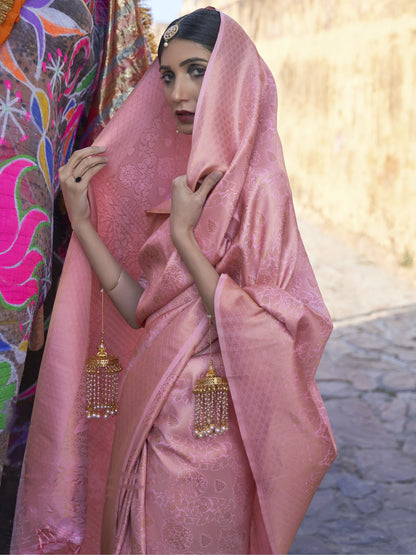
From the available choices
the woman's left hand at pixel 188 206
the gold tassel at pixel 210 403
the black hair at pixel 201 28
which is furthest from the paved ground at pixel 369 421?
the black hair at pixel 201 28

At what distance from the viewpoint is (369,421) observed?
14.5 ft

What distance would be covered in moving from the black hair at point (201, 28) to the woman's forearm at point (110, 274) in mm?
552

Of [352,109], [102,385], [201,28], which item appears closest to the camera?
[201,28]

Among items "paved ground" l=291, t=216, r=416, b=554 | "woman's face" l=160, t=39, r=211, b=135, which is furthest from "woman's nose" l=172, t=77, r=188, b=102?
"paved ground" l=291, t=216, r=416, b=554

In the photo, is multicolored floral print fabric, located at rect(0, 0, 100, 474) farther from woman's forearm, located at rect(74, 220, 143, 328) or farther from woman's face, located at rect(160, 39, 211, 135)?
woman's face, located at rect(160, 39, 211, 135)

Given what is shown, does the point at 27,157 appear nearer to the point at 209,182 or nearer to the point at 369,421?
the point at 209,182

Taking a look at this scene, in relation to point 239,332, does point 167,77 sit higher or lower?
higher

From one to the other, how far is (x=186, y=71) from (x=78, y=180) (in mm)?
414

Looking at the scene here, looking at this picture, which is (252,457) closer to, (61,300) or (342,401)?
(61,300)

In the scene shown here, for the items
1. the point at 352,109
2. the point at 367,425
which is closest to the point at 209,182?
the point at 367,425

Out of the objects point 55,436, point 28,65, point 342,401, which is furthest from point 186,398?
point 342,401

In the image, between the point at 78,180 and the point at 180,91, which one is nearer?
the point at 180,91

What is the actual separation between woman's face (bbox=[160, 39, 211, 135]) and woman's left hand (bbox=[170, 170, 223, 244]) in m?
0.19

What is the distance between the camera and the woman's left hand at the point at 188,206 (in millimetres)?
1596
